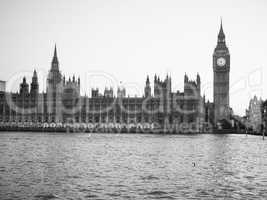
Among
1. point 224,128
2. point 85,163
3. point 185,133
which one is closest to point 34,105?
point 185,133

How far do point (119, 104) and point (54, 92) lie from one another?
2771 centimetres

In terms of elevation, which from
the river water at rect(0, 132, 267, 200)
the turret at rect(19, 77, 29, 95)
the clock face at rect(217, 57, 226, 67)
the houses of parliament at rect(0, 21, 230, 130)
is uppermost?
the clock face at rect(217, 57, 226, 67)

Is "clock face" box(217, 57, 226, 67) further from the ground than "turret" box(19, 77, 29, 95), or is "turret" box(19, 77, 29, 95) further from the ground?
"clock face" box(217, 57, 226, 67)

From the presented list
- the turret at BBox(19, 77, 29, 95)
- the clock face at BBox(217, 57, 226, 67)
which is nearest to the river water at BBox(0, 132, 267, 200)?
the clock face at BBox(217, 57, 226, 67)

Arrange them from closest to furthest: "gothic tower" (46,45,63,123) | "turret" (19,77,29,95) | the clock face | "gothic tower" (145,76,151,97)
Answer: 1. "gothic tower" (145,76,151,97)
2. "gothic tower" (46,45,63,123)
3. the clock face
4. "turret" (19,77,29,95)

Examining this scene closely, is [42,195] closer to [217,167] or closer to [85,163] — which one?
[85,163]

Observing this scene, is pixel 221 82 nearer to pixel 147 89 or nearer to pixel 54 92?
pixel 147 89

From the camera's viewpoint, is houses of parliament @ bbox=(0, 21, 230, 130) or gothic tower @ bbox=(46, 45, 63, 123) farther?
gothic tower @ bbox=(46, 45, 63, 123)

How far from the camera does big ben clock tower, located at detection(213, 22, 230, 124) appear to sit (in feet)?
478

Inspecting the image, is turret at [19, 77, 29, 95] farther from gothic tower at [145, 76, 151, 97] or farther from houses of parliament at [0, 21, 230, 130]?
gothic tower at [145, 76, 151, 97]

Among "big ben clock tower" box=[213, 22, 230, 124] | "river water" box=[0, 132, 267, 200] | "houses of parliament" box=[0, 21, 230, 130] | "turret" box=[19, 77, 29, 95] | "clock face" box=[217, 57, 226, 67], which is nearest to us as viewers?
"river water" box=[0, 132, 267, 200]

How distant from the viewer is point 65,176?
26625 millimetres

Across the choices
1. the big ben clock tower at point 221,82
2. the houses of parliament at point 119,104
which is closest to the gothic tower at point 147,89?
the houses of parliament at point 119,104

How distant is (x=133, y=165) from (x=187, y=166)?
4.27 meters
